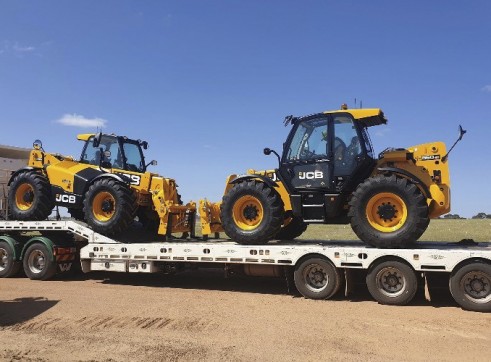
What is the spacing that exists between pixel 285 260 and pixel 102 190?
15.1 feet

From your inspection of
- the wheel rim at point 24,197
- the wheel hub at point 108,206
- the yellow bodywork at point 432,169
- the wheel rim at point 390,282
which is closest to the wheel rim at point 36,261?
the wheel rim at point 24,197

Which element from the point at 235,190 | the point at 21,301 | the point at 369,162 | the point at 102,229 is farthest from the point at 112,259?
the point at 369,162

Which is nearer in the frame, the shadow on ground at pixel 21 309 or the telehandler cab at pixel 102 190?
the shadow on ground at pixel 21 309

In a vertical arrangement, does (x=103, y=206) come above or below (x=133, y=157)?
below

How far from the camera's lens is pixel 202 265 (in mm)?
9758

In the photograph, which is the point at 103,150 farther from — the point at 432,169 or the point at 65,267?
the point at 432,169

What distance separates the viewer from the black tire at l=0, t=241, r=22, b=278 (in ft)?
37.1

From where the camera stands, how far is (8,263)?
446 inches

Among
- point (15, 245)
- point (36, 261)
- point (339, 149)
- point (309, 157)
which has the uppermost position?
point (339, 149)

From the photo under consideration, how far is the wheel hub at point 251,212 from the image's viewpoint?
921 centimetres

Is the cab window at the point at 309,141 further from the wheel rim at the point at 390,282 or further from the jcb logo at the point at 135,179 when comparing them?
the jcb logo at the point at 135,179

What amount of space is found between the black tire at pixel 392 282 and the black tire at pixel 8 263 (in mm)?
8538

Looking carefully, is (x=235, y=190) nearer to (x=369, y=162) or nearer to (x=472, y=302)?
(x=369, y=162)

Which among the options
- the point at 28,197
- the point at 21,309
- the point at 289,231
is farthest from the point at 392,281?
the point at 28,197
